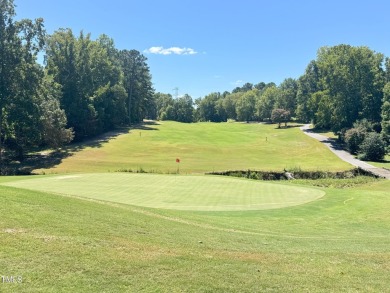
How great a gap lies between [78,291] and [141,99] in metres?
100.0

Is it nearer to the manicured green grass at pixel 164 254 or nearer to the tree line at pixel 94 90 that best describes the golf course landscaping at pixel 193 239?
the manicured green grass at pixel 164 254

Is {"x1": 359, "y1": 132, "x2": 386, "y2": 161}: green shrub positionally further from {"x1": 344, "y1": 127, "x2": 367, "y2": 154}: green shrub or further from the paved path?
{"x1": 344, "y1": 127, "x2": 367, "y2": 154}: green shrub

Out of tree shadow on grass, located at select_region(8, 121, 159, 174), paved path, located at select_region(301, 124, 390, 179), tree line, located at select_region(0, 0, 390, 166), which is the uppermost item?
tree line, located at select_region(0, 0, 390, 166)

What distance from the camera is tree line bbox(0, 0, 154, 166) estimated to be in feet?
166

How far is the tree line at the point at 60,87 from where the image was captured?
1987 inches

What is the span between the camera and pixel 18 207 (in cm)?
1008

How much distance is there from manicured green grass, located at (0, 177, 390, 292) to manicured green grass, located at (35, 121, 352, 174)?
3347 centimetres

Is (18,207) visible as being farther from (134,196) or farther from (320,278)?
(134,196)

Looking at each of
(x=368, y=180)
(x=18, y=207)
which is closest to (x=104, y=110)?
(x=368, y=180)

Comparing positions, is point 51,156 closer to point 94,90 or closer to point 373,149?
point 94,90

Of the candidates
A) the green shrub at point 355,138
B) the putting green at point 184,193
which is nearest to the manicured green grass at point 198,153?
the green shrub at point 355,138

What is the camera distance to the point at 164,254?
27.3 feet

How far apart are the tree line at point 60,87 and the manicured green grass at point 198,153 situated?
6338mm

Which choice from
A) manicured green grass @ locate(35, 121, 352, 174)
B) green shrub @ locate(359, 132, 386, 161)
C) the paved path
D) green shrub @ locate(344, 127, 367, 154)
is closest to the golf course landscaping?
manicured green grass @ locate(35, 121, 352, 174)
